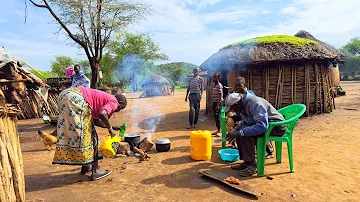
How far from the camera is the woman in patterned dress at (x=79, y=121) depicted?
3.24 meters

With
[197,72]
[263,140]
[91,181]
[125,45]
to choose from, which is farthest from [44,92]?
[125,45]

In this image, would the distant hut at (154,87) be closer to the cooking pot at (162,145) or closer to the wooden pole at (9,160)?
the cooking pot at (162,145)

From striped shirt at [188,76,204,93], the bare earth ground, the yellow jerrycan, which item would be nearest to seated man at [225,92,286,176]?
the bare earth ground

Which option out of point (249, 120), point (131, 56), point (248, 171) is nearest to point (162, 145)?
point (248, 171)

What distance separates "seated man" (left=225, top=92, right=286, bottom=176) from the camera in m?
3.39

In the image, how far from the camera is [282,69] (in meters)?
7.91

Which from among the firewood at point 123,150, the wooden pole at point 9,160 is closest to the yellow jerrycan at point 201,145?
the firewood at point 123,150

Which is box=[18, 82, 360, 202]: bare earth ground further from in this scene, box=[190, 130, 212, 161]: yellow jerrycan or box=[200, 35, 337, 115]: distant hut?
box=[200, 35, 337, 115]: distant hut

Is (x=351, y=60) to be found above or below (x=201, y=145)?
above

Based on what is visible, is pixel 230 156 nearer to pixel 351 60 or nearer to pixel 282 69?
pixel 282 69

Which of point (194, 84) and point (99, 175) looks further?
point (194, 84)

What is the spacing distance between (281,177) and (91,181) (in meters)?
2.85

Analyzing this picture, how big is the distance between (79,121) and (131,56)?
3121 cm

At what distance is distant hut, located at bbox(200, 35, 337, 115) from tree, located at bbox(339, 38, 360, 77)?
37.6m
